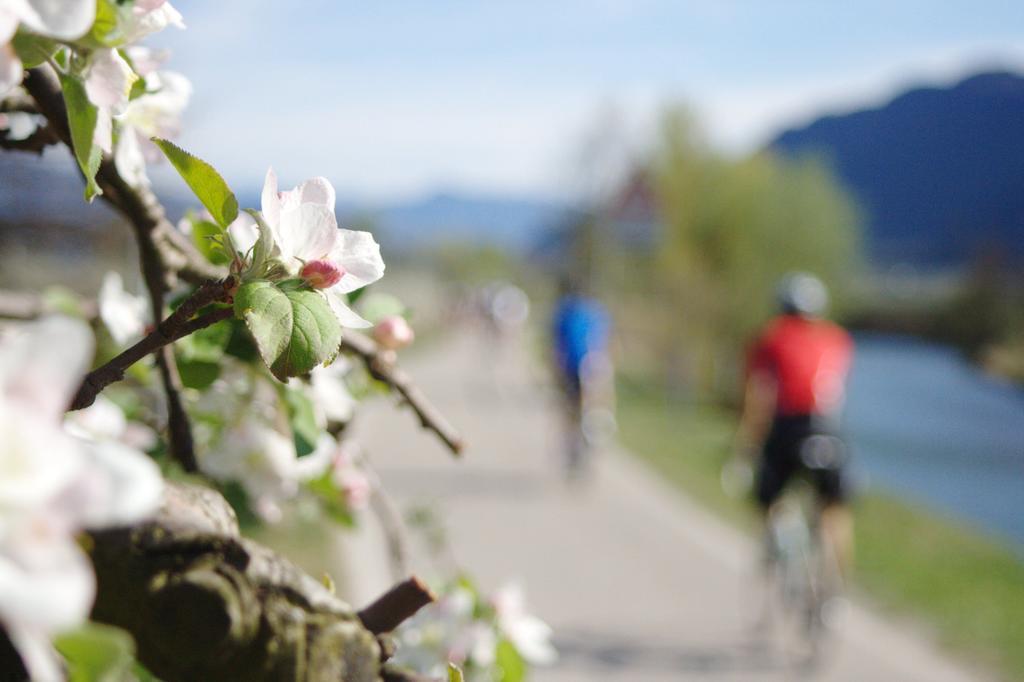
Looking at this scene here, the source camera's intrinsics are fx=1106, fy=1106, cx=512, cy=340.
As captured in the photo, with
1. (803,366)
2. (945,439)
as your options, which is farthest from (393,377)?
(945,439)

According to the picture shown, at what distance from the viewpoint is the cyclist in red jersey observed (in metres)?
5.99

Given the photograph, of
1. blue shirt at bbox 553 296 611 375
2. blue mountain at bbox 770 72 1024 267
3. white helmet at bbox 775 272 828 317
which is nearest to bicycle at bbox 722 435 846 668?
white helmet at bbox 775 272 828 317

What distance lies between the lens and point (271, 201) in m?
0.74

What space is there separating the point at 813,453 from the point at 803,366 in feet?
1.55

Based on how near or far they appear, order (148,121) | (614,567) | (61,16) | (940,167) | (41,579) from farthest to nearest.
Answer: (940,167), (614,567), (148,121), (61,16), (41,579)

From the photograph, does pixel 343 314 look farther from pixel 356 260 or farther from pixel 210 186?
pixel 210 186

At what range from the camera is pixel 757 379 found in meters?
6.25

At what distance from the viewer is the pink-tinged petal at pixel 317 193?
2.43 ft

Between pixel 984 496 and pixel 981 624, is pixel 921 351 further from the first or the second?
pixel 981 624

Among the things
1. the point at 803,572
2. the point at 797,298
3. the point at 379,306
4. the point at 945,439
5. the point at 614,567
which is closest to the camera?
the point at 379,306

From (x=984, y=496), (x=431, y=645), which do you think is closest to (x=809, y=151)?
(x=984, y=496)

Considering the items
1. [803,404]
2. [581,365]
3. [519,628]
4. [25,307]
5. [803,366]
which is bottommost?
[581,365]

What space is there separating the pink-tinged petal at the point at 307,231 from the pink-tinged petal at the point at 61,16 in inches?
8.8

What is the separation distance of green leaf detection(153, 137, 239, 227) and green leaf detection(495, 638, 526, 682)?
89 centimetres
